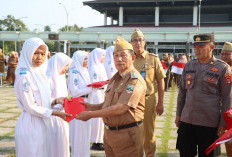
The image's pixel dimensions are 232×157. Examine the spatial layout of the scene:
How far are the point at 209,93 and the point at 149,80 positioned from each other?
105 cm

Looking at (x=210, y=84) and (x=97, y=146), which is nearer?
(x=210, y=84)

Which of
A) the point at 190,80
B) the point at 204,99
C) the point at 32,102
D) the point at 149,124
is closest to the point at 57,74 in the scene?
the point at 32,102

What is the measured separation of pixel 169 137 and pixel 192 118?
2449 mm

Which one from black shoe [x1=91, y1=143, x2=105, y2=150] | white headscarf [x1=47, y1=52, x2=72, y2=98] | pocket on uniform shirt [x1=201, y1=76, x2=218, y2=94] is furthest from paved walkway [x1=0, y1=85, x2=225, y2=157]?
pocket on uniform shirt [x1=201, y1=76, x2=218, y2=94]

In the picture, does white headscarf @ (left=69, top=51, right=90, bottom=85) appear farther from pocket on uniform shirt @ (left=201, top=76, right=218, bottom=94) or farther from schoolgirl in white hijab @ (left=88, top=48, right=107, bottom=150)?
pocket on uniform shirt @ (left=201, top=76, right=218, bottom=94)

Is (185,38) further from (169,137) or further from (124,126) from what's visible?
(124,126)

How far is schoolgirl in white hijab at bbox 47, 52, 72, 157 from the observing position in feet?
10.5

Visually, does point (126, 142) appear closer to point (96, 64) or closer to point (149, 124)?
point (149, 124)

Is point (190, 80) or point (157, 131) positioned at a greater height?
point (190, 80)

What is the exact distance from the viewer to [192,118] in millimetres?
3088

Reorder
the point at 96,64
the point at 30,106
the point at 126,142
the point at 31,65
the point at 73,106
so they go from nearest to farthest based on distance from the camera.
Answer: the point at 126,142, the point at 30,106, the point at 31,65, the point at 73,106, the point at 96,64

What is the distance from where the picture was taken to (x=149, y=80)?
3812mm

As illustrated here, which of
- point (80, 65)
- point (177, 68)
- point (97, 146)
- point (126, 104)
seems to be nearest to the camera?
point (126, 104)

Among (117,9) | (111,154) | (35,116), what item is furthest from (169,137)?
(117,9)
